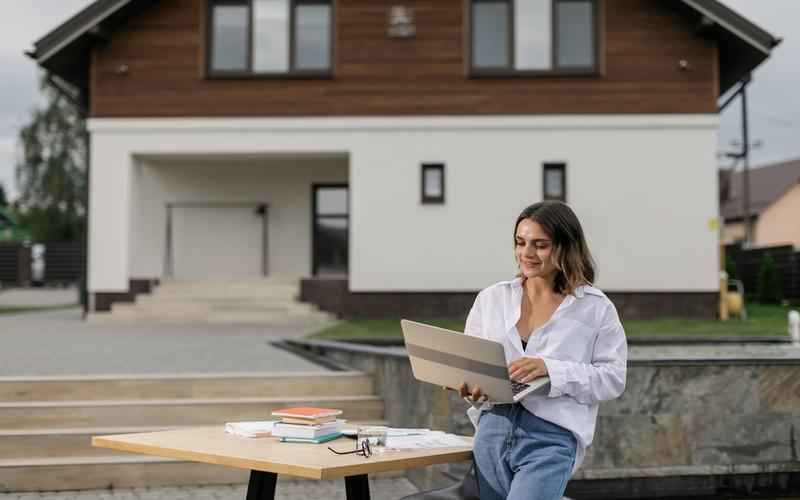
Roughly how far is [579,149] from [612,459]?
28.0ft

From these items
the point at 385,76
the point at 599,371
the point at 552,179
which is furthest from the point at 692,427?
the point at 385,76

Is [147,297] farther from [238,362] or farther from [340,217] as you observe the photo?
[238,362]

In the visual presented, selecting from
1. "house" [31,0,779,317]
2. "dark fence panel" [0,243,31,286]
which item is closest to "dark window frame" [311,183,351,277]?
"house" [31,0,779,317]

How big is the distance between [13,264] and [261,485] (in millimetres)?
27438

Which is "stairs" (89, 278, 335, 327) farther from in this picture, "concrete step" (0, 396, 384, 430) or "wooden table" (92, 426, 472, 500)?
"wooden table" (92, 426, 472, 500)

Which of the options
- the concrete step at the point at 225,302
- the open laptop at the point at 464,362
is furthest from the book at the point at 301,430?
the concrete step at the point at 225,302

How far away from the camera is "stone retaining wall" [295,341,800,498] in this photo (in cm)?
517

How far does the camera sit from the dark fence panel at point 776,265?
1731 centimetres

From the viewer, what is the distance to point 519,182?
13.1m

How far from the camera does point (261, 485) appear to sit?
126 inches

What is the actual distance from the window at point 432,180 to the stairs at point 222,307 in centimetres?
234

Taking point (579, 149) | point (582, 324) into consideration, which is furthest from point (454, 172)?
point (582, 324)

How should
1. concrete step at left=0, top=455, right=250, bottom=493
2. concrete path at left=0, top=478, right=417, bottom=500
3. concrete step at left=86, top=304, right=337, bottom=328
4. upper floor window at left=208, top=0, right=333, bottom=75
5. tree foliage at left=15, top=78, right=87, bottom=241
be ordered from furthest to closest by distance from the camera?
tree foliage at left=15, top=78, right=87, bottom=241
upper floor window at left=208, top=0, right=333, bottom=75
concrete step at left=86, top=304, right=337, bottom=328
concrete step at left=0, top=455, right=250, bottom=493
concrete path at left=0, top=478, right=417, bottom=500

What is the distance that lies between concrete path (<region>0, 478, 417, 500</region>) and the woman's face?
278cm
